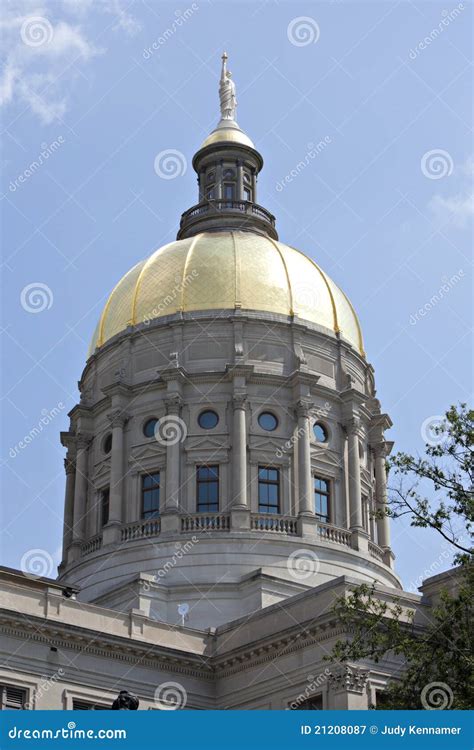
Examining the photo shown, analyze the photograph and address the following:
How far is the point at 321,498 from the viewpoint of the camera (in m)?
56.8

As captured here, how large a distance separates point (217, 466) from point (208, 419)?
2377 mm

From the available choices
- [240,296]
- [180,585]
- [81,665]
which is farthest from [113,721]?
[240,296]

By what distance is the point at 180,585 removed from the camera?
51594mm

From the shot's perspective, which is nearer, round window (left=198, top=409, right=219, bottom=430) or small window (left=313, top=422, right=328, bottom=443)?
round window (left=198, top=409, right=219, bottom=430)

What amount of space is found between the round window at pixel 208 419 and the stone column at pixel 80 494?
6.53m

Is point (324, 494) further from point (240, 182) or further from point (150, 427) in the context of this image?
point (240, 182)

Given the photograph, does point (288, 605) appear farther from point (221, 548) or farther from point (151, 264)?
point (151, 264)

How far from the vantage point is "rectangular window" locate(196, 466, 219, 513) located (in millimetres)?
55125

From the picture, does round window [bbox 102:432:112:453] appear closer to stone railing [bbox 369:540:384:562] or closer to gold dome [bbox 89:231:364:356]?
gold dome [bbox 89:231:364:356]

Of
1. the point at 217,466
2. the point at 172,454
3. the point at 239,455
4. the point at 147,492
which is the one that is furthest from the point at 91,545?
the point at 239,455

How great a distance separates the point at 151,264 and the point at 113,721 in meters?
47.7

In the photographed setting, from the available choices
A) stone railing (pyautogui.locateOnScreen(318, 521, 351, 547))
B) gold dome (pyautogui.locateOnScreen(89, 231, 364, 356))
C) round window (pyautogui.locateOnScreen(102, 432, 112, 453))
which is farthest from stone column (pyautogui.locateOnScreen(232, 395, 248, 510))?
round window (pyautogui.locateOnScreen(102, 432, 112, 453))

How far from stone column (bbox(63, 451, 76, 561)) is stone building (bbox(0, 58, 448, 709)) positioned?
9 cm

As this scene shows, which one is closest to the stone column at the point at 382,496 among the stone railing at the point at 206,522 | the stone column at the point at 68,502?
the stone railing at the point at 206,522
